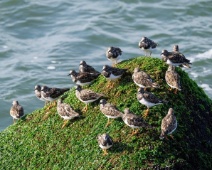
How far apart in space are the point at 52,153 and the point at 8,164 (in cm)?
116

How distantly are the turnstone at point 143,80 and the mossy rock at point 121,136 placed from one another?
0.20 meters

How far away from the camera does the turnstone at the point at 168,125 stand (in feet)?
38.3

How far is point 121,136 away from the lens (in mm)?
12039

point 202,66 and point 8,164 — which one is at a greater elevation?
point 8,164

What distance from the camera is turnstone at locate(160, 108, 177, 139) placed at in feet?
38.3

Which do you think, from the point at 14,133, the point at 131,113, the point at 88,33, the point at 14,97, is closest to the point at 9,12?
the point at 88,33

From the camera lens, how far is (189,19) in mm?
30844

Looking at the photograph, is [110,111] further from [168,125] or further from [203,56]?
[203,56]

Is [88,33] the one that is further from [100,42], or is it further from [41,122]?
[41,122]

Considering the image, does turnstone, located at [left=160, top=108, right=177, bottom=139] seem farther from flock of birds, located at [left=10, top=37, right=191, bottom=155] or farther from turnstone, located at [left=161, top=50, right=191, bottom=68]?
turnstone, located at [left=161, top=50, right=191, bottom=68]

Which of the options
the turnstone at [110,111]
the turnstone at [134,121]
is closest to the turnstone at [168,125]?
the turnstone at [134,121]

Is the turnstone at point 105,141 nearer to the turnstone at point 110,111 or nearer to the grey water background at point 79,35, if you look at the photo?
the turnstone at point 110,111

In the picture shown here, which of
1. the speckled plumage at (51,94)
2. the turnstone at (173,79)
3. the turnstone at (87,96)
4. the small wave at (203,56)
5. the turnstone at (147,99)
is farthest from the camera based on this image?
the small wave at (203,56)

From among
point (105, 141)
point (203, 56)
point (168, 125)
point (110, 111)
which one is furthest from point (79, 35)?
point (105, 141)
